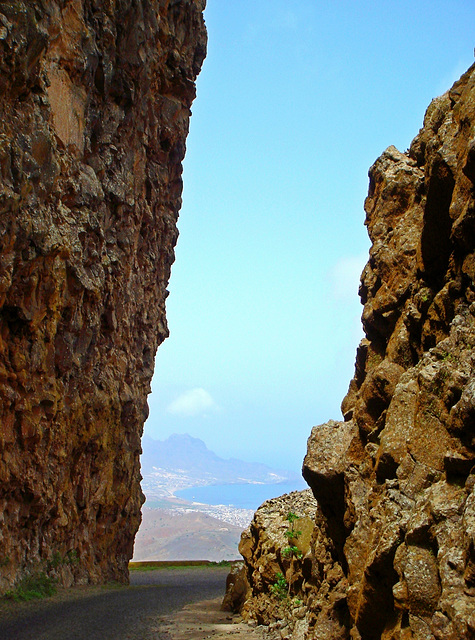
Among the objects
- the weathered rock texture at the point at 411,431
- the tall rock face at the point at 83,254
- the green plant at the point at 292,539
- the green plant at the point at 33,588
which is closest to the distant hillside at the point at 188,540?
the tall rock face at the point at 83,254

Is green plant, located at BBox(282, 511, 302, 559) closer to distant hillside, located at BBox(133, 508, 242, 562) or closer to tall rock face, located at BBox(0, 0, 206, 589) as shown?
tall rock face, located at BBox(0, 0, 206, 589)

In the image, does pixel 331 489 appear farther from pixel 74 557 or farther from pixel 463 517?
pixel 74 557

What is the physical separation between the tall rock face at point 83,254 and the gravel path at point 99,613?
2077mm

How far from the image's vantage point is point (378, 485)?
409 inches

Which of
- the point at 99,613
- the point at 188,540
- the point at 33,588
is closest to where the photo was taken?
the point at 99,613

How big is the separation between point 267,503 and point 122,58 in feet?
80.7

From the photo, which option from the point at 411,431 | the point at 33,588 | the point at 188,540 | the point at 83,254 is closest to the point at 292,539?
the point at 411,431

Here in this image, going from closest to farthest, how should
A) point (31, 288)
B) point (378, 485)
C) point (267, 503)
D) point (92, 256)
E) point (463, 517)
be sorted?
1. point (463, 517)
2. point (378, 485)
3. point (31, 288)
4. point (267, 503)
5. point (92, 256)

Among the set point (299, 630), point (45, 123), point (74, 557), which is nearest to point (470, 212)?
point (299, 630)

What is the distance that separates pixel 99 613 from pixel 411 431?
1731cm

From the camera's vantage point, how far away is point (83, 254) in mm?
27953

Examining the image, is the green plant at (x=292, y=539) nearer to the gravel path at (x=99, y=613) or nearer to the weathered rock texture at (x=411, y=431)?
the weathered rock texture at (x=411, y=431)

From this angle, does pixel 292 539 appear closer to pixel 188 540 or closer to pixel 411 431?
pixel 411 431

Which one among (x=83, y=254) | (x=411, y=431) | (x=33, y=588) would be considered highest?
(x=83, y=254)
